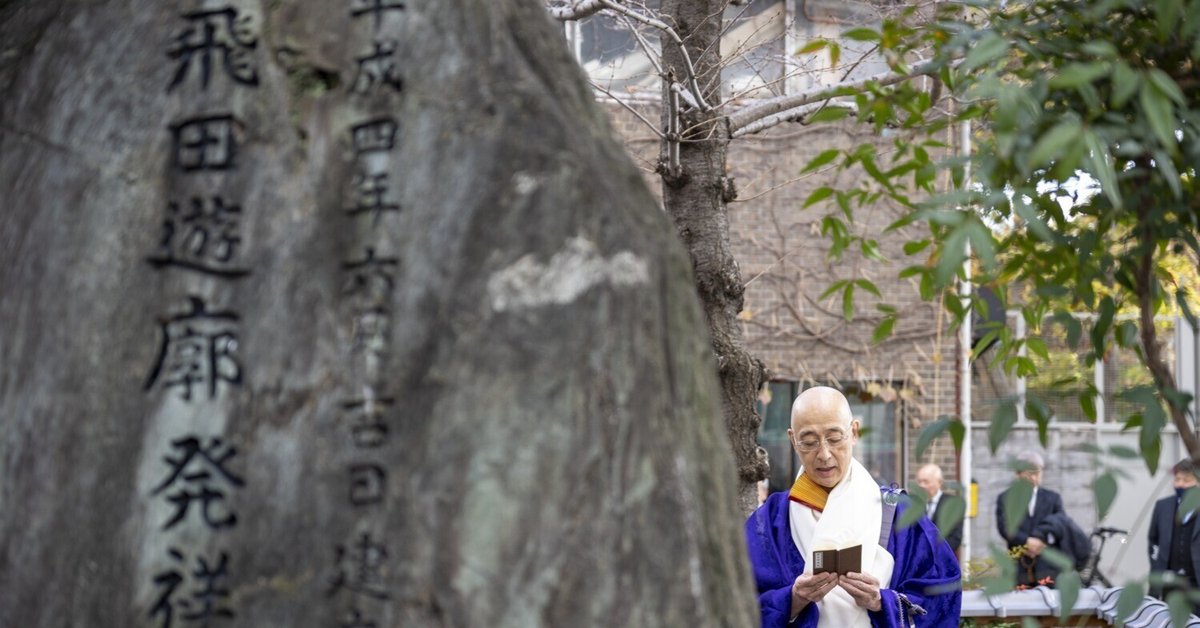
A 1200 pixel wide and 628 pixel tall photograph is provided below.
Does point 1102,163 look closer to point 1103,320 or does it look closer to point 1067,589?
point 1103,320

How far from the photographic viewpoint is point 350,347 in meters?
2.32

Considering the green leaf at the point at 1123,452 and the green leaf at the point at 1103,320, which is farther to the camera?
the green leaf at the point at 1103,320

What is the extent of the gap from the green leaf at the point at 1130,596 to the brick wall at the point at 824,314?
30.1ft

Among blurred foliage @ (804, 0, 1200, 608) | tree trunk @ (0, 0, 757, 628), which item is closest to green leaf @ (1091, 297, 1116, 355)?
blurred foliage @ (804, 0, 1200, 608)

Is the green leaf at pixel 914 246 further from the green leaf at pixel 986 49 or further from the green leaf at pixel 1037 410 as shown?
the green leaf at pixel 986 49

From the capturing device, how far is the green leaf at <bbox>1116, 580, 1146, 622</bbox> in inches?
93.1

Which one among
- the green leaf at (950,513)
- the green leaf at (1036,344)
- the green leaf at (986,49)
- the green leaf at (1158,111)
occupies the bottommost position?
the green leaf at (950,513)

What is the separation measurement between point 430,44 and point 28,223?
34.0 inches

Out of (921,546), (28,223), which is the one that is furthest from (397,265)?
(921,546)

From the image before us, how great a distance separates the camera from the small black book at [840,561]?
164 inches

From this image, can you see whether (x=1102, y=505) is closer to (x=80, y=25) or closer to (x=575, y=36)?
→ (x=80, y=25)

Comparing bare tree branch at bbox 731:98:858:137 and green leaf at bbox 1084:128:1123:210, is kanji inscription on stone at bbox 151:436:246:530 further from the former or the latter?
bare tree branch at bbox 731:98:858:137

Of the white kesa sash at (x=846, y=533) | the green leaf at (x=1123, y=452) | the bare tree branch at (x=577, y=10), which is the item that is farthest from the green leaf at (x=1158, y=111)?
the bare tree branch at (x=577, y=10)

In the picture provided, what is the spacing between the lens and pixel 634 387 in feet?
7.48
